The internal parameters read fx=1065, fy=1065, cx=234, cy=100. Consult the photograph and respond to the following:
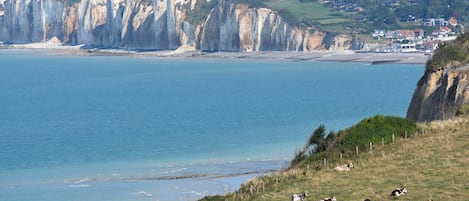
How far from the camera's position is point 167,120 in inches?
2210

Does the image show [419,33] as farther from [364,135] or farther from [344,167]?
[344,167]

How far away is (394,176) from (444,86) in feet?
39.0

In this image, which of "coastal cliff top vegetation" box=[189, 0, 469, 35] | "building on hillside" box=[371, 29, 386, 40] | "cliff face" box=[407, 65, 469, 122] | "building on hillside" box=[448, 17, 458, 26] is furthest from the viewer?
"building on hillside" box=[448, 17, 458, 26]

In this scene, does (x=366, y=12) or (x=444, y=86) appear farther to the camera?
(x=366, y=12)

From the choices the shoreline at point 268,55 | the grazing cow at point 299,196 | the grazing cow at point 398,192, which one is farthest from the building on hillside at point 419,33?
the grazing cow at point 398,192

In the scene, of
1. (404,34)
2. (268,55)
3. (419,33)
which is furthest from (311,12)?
(419,33)

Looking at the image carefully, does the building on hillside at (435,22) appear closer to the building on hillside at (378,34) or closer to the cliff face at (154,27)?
the building on hillside at (378,34)

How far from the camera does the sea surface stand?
113 feet

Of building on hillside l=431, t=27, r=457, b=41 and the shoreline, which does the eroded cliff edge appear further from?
building on hillside l=431, t=27, r=457, b=41

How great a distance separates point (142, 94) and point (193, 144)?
31.4 m

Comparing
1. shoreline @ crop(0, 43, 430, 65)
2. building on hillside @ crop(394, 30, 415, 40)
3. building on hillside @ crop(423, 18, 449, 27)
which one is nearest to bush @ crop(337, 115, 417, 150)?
shoreline @ crop(0, 43, 430, 65)

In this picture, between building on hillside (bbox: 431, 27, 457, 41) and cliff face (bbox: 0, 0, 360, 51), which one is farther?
cliff face (bbox: 0, 0, 360, 51)

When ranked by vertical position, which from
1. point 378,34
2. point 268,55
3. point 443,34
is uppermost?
point 443,34

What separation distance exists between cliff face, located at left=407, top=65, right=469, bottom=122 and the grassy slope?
6494 mm
